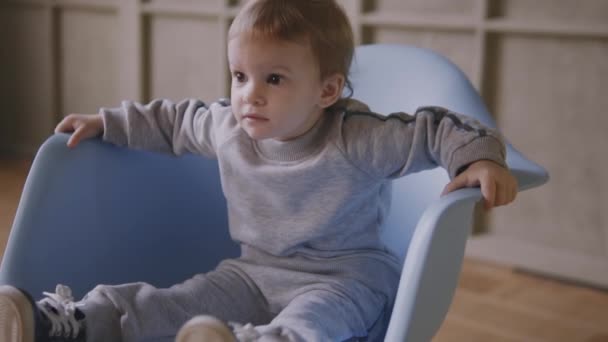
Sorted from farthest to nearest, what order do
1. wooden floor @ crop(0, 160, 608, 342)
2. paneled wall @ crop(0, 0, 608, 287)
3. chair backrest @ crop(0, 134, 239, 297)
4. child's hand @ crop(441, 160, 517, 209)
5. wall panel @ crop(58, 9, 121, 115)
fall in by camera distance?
wall panel @ crop(58, 9, 121, 115) < paneled wall @ crop(0, 0, 608, 287) < wooden floor @ crop(0, 160, 608, 342) < chair backrest @ crop(0, 134, 239, 297) < child's hand @ crop(441, 160, 517, 209)

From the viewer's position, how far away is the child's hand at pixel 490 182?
0.89 meters

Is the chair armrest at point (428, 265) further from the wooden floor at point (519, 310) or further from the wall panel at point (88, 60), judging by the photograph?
the wall panel at point (88, 60)

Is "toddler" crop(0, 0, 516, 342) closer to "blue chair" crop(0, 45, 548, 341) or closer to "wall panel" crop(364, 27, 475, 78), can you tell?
"blue chair" crop(0, 45, 548, 341)

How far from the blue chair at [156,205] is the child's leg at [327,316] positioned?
0.08 meters

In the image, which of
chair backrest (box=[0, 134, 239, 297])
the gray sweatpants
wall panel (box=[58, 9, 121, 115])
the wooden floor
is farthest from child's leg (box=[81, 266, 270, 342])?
wall panel (box=[58, 9, 121, 115])

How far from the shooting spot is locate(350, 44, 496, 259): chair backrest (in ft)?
3.82

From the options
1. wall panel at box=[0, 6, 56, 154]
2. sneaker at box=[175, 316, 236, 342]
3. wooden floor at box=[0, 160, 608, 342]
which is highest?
sneaker at box=[175, 316, 236, 342]

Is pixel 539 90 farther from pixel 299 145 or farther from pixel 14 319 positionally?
pixel 14 319

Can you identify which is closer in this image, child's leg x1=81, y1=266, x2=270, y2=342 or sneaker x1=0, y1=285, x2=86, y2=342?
sneaker x1=0, y1=285, x2=86, y2=342

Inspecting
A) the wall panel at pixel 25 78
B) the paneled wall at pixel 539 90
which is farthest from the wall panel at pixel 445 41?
the wall panel at pixel 25 78

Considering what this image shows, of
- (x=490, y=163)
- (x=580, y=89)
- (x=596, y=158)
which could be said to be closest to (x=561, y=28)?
(x=580, y=89)

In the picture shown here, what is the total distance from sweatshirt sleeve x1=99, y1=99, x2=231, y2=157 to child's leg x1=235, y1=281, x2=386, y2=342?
0.94ft

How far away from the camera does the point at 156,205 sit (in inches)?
48.5

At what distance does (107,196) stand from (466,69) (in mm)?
1180
